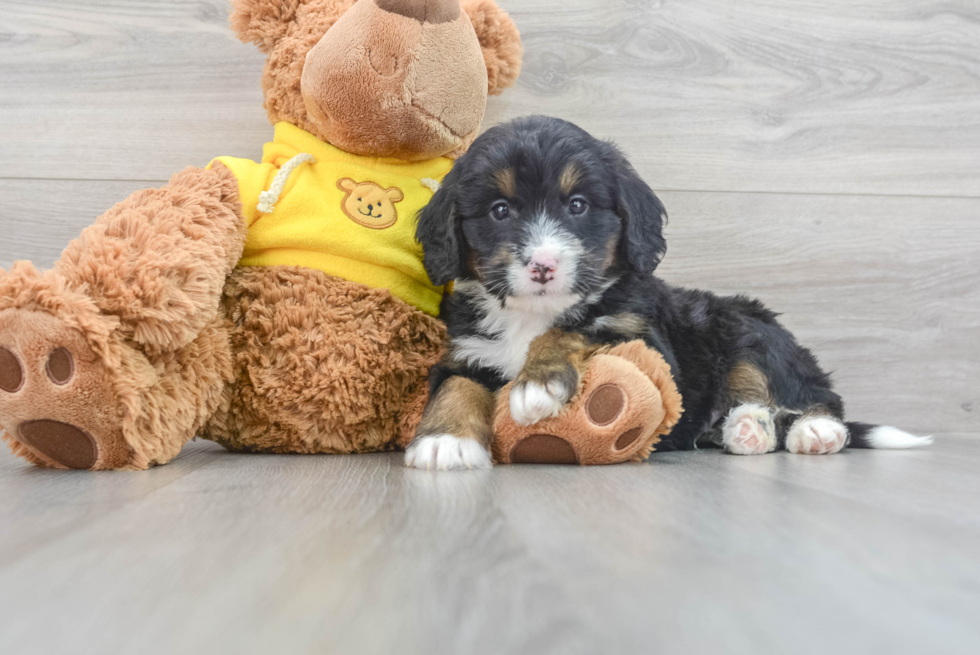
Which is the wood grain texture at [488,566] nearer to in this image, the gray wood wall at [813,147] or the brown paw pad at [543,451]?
the brown paw pad at [543,451]

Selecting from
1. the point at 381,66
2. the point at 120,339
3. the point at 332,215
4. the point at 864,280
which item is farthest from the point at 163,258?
the point at 864,280

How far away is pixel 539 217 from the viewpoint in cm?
184

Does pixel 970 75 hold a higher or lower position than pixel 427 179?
higher

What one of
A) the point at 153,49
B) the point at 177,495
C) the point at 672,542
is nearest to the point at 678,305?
the point at 672,542

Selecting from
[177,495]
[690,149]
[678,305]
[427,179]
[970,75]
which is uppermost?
[970,75]

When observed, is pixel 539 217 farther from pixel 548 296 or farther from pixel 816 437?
pixel 816 437

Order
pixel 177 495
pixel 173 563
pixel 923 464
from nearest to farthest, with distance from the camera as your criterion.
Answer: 1. pixel 173 563
2. pixel 177 495
3. pixel 923 464

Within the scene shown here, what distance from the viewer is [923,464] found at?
1.87 metres

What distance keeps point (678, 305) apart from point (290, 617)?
1790mm

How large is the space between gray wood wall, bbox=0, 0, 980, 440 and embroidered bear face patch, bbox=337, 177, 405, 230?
2.94 feet

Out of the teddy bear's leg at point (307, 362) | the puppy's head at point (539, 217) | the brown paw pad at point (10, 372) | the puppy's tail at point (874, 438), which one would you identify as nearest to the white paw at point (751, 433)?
the puppy's tail at point (874, 438)

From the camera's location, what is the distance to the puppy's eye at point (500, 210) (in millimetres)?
1886

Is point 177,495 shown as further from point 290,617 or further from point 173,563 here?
point 290,617

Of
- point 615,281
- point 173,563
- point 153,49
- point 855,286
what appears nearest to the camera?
point 173,563
